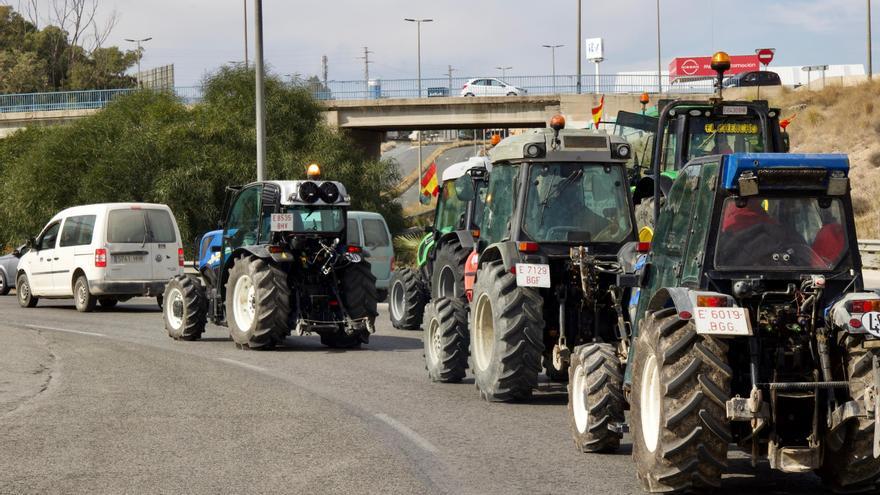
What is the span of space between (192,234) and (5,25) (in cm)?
8612

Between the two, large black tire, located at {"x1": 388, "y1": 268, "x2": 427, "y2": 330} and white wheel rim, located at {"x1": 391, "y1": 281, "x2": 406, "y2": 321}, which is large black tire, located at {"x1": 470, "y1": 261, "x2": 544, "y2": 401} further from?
white wheel rim, located at {"x1": 391, "y1": 281, "x2": 406, "y2": 321}

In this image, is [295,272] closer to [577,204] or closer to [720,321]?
[577,204]

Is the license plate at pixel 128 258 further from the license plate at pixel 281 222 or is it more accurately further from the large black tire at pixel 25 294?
the license plate at pixel 281 222

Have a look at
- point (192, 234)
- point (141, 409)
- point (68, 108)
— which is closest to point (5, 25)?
point (68, 108)

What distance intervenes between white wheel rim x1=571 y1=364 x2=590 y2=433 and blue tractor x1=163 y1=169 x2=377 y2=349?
8.18m

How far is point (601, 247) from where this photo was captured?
1244 centimetres

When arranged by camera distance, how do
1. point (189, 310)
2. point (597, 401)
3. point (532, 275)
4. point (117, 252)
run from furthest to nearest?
point (117, 252) → point (189, 310) → point (532, 275) → point (597, 401)

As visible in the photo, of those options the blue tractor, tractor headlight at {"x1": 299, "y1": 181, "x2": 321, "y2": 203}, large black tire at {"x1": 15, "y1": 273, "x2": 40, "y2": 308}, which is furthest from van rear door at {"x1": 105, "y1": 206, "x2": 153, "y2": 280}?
tractor headlight at {"x1": 299, "y1": 181, "x2": 321, "y2": 203}

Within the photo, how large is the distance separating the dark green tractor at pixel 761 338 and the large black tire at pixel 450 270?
7184mm

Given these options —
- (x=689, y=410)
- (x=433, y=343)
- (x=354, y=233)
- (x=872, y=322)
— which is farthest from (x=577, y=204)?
(x=354, y=233)

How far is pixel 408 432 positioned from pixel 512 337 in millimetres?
1572

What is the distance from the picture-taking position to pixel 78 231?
26.5m

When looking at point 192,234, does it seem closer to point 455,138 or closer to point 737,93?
point 737,93

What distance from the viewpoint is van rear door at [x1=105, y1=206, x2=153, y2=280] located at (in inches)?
1007
